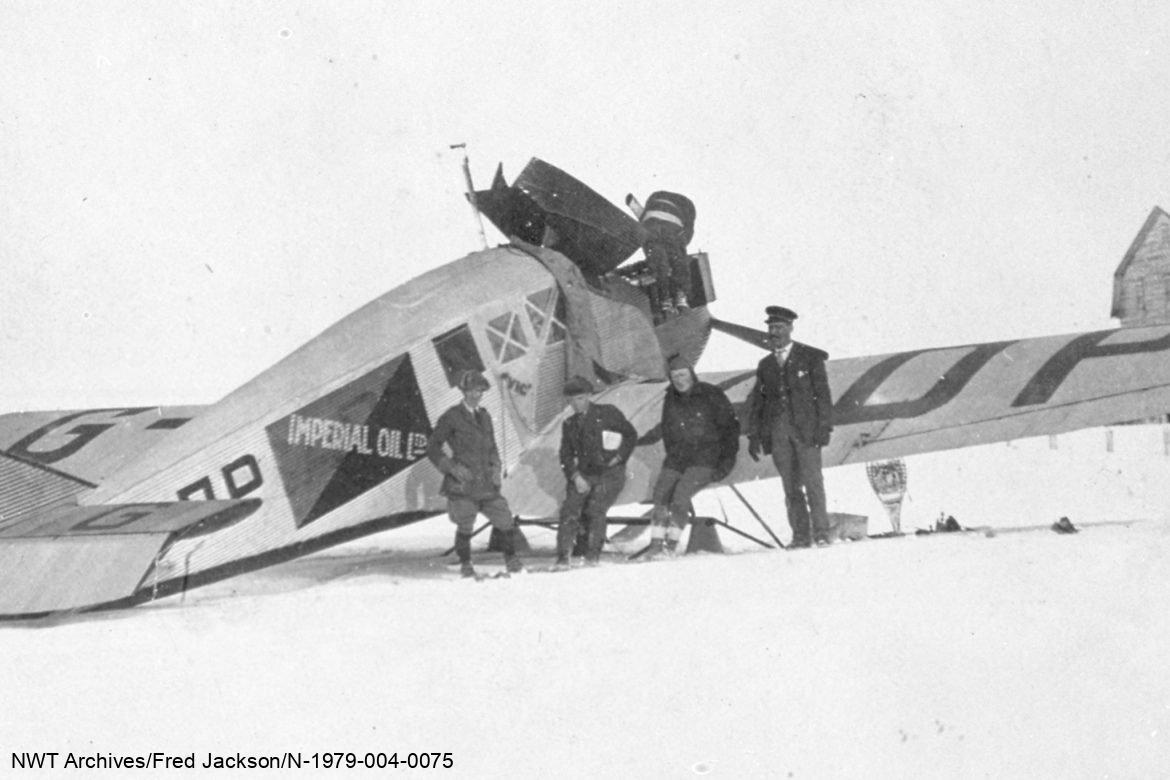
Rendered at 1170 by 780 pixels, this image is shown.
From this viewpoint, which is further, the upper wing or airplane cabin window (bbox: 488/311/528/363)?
airplane cabin window (bbox: 488/311/528/363)

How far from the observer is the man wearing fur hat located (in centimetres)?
779

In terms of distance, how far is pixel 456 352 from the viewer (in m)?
7.90

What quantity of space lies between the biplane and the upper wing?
14 millimetres

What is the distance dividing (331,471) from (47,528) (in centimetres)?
166

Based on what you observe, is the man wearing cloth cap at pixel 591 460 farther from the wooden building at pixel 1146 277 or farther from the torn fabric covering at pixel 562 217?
the wooden building at pixel 1146 277

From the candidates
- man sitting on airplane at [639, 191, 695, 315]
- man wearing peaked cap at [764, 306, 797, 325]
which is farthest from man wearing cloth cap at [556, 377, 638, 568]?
man sitting on airplane at [639, 191, 695, 315]

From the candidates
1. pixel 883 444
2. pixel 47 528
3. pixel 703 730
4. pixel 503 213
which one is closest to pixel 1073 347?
pixel 883 444

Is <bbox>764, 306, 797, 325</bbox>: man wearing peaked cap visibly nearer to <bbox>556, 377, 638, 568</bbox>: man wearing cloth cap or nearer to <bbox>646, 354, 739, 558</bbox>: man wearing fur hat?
<bbox>646, 354, 739, 558</bbox>: man wearing fur hat

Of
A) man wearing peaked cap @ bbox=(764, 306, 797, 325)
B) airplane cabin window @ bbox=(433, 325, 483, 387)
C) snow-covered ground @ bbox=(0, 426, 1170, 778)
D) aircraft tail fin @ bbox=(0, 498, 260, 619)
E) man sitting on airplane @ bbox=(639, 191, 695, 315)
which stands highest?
man sitting on airplane @ bbox=(639, 191, 695, 315)

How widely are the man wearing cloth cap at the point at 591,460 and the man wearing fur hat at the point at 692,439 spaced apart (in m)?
0.27

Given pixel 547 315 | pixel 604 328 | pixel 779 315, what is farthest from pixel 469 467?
pixel 604 328

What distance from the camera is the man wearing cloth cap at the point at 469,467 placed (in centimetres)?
718

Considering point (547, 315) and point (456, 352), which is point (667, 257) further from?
point (456, 352)

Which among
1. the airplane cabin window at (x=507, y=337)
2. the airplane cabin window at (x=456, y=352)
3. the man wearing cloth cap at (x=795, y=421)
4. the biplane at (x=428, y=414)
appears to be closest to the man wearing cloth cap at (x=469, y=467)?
the biplane at (x=428, y=414)
